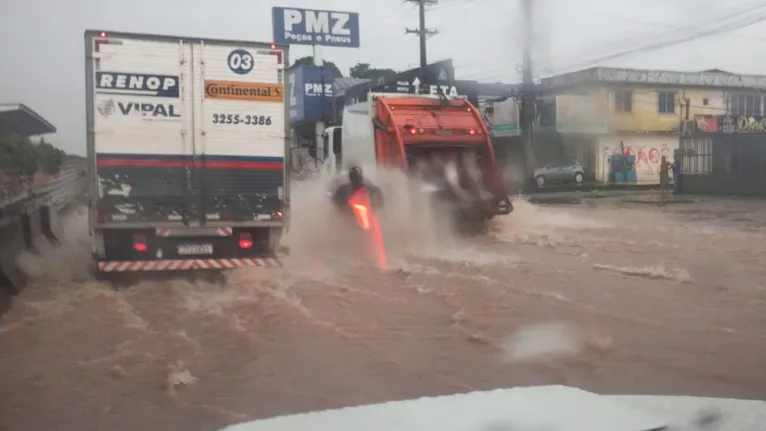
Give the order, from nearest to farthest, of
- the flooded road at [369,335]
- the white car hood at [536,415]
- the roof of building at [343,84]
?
the white car hood at [536,415]
the flooded road at [369,335]
the roof of building at [343,84]

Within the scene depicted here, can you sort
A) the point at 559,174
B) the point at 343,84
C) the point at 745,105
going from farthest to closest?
the point at 559,174, the point at 343,84, the point at 745,105

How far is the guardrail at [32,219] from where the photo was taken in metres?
9.39

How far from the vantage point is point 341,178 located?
574 inches

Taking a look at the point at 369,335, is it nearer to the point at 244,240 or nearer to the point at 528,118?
the point at 244,240

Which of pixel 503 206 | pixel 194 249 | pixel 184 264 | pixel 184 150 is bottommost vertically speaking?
pixel 184 264

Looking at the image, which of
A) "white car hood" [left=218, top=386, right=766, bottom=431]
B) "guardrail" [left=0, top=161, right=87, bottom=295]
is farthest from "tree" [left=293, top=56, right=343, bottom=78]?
"white car hood" [left=218, top=386, right=766, bottom=431]

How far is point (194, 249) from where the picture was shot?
9.62 metres

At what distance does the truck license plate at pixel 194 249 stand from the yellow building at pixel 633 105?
28.9ft

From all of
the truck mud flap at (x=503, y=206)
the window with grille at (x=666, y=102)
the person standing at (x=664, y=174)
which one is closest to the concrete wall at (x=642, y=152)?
the person standing at (x=664, y=174)

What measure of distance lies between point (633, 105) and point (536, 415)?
742 inches

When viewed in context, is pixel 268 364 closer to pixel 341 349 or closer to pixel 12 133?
pixel 341 349

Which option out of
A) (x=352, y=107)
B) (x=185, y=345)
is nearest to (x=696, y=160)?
(x=352, y=107)

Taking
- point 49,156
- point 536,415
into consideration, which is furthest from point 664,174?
point 536,415

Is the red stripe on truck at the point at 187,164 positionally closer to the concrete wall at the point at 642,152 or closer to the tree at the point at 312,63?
the tree at the point at 312,63
